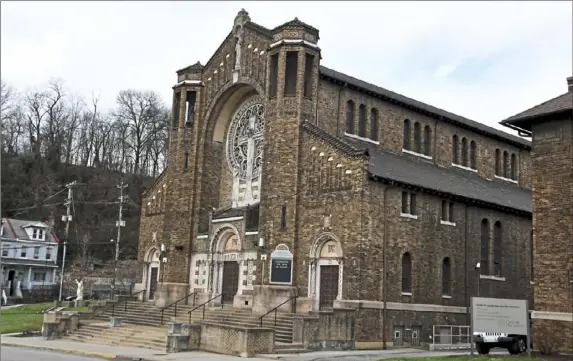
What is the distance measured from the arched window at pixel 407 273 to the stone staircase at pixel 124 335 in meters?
10.2

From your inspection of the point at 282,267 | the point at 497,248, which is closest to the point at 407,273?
the point at 282,267

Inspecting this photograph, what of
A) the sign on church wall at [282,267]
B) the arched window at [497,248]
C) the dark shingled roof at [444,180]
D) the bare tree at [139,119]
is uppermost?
the bare tree at [139,119]

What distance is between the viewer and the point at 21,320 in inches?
1389

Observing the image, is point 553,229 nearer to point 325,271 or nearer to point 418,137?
point 325,271

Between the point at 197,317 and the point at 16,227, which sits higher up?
the point at 16,227

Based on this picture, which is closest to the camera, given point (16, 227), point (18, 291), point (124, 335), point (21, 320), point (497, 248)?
point (124, 335)

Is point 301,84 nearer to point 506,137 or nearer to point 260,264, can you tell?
point 260,264

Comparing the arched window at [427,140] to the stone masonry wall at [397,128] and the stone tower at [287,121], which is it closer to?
the stone masonry wall at [397,128]

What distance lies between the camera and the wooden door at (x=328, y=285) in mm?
26406

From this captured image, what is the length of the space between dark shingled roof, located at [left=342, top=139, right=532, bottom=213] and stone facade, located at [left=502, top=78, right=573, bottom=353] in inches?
260

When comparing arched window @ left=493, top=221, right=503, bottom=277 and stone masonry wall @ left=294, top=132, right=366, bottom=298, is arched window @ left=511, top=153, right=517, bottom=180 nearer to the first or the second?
arched window @ left=493, top=221, right=503, bottom=277

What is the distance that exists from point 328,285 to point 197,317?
689 centimetres

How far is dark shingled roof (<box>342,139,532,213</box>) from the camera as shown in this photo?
28.2 metres

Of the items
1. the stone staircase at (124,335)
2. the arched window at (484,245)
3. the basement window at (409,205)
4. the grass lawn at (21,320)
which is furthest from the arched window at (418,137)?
the grass lawn at (21,320)
